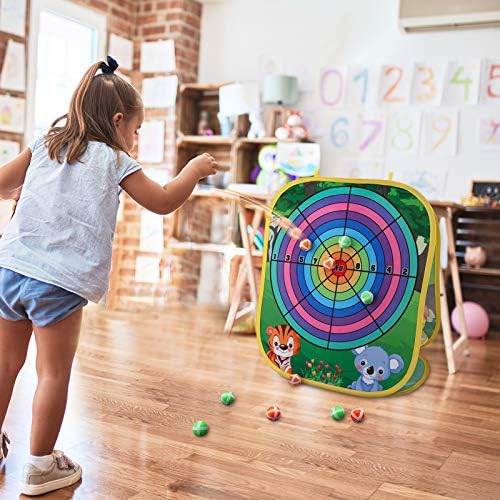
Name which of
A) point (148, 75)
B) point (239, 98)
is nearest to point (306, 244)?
point (239, 98)

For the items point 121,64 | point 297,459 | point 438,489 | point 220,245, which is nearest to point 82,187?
point 297,459

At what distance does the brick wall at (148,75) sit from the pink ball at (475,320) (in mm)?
1760

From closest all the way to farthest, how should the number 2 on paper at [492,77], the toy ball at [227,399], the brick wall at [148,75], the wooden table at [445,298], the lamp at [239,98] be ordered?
the toy ball at [227,399] < the wooden table at [445,298] < the number 2 on paper at [492,77] < the lamp at [239,98] < the brick wall at [148,75]

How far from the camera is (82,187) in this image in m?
1.48

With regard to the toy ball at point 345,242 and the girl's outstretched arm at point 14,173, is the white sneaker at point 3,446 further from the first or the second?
the toy ball at point 345,242

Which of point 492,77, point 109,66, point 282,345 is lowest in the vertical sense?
point 282,345

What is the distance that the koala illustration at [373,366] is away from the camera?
2.35 metres

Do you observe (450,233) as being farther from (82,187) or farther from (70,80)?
(70,80)

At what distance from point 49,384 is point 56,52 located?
10.3 ft

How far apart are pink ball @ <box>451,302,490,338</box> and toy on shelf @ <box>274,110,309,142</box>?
133cm

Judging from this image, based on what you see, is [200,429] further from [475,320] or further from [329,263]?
[475,320]

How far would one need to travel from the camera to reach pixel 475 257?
3.92 meters

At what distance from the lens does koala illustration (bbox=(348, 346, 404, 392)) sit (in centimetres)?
235

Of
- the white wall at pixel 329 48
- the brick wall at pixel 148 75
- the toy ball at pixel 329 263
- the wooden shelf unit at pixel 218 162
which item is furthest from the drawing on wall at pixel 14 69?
the toy ball at pixel 329 263
